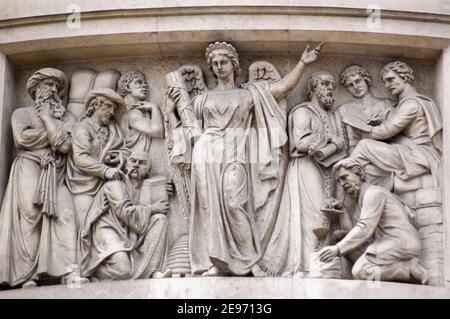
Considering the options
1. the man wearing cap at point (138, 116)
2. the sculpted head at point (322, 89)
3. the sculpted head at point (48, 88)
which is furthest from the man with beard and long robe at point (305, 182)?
the sculpted head at point (48, 88)

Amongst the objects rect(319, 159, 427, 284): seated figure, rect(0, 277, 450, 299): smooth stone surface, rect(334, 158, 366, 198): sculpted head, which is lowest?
rect(0, 277, 450, 299): smooth stone surface

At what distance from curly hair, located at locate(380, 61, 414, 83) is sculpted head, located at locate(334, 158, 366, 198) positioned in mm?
1081

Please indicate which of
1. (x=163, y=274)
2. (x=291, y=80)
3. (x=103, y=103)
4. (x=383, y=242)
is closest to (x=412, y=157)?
(x=383, y=242)

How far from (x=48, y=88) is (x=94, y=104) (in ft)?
1.67

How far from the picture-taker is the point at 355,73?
15727mm

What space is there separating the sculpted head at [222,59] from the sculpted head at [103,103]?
100 centimetres

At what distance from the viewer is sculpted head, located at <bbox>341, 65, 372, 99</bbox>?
51.5 feet

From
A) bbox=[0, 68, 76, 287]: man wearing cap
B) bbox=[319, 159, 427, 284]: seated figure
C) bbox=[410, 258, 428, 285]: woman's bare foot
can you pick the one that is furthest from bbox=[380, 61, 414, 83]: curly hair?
bbox=[0, 68, 76, 287]: man wearing cap

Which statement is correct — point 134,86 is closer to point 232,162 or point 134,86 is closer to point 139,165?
point 139,165

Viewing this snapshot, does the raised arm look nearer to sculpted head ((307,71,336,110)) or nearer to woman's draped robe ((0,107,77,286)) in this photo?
sculpted head ((307,71,336,110))

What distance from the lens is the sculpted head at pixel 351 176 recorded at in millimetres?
15211

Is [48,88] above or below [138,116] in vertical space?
above

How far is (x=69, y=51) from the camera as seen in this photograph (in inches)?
632
